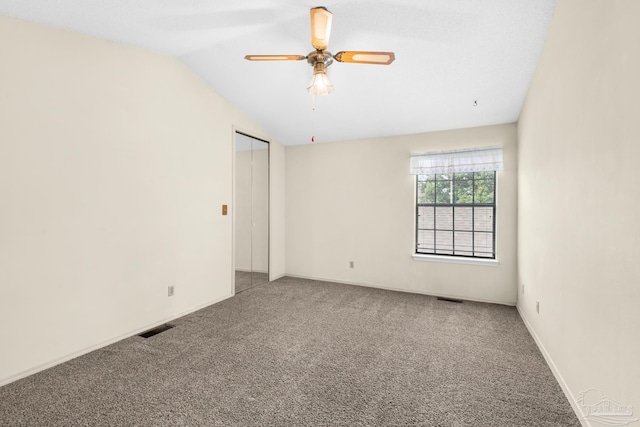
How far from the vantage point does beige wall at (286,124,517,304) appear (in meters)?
3.95

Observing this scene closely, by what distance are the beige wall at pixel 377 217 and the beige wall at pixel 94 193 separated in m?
1.84

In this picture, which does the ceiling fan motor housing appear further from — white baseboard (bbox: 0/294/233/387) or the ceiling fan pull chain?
white baseboard (bbox: 0/294/233/387)

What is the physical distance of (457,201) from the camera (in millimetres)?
4336

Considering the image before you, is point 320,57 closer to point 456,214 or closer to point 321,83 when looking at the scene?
point 321,83

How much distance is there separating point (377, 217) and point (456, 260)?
1.29 m

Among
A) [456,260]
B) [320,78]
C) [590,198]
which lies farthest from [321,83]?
[456,260]

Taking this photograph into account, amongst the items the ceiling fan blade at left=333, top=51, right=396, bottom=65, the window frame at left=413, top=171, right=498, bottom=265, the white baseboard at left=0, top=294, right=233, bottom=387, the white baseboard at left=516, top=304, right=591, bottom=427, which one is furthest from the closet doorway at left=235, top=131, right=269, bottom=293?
the white baseboard at left=516, top=304, right=591, bottom=427

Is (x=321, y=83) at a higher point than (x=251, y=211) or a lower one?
A: higher

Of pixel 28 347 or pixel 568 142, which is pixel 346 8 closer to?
pixel 568 142

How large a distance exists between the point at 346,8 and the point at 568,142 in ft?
6.26

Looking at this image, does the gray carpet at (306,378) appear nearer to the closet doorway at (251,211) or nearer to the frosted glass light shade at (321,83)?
the closet doorway at (251,211)

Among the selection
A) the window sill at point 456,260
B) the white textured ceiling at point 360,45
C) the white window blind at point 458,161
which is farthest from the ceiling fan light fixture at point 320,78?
the window sill at point 456,260

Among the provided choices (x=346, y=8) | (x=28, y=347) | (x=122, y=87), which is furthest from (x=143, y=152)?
(x=346, y=8)

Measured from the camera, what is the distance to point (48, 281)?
2.38 m
